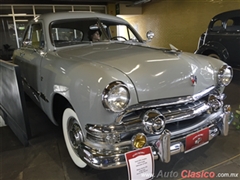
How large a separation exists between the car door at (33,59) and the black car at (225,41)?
410 centimetres

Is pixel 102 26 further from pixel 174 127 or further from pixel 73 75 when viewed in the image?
pixel 174 127

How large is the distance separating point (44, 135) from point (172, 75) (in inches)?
78.1

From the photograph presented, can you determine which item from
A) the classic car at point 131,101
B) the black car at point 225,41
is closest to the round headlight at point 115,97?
the classic car at point 131,101

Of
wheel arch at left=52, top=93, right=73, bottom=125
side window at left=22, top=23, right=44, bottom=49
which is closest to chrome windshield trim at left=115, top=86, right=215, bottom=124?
wheel arch at left=52, top=93, right=73, bottom=125

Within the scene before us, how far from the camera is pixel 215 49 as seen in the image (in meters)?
5.23

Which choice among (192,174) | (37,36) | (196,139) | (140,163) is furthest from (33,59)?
(192,174)

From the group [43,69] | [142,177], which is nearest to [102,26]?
[43,69]

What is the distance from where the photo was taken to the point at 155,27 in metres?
10.8

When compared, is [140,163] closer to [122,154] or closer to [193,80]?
[122,154]

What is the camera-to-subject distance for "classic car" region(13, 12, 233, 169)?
1.61 m

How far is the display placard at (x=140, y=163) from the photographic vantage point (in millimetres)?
1585

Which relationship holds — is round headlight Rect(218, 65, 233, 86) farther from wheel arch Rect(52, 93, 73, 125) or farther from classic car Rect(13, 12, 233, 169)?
wheel arch Rect(52, 93, 73, 125)

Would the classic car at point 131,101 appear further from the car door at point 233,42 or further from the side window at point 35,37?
the car door at point 233,42

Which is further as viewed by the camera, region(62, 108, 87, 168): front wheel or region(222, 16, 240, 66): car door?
region(222, 16, 240, 66): car door
